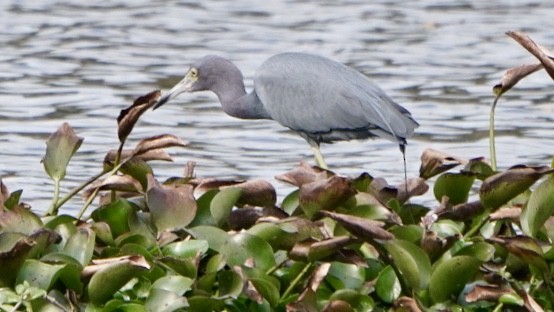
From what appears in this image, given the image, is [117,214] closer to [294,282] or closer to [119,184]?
[119,184]

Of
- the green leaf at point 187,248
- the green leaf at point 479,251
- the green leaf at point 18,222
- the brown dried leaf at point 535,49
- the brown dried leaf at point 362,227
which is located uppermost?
the brown dried leaf at point 535,49

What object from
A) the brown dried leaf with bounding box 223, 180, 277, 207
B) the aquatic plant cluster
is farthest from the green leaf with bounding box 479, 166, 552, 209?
the brown dried leaf with bounding box 223, 180, 277, 207

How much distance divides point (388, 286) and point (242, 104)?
12.2 feet

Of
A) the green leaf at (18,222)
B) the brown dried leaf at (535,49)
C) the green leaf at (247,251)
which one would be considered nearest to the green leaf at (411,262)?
the green leaf at (247,251)

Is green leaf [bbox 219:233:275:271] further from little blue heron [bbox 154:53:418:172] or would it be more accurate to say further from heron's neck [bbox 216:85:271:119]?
heron's neck [bbox 216:85:271:119]

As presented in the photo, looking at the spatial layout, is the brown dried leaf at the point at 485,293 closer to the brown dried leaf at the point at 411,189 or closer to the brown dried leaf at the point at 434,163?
the brown dried leaf at the point at 411,189

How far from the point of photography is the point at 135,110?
420cm

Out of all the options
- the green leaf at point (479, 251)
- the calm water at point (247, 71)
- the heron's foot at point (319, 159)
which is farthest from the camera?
the calm water at point (247, 71)

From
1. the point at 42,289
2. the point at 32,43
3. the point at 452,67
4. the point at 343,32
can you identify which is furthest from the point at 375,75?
the point at 42,289

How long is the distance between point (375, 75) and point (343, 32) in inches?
63.0

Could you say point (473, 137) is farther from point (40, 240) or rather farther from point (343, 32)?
point (40, 240)

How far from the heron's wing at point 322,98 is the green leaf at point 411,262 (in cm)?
255

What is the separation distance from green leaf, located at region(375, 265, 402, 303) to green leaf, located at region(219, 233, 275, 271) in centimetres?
31

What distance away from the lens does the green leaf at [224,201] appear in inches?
162
